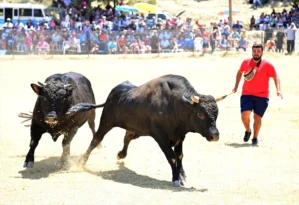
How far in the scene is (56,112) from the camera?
36.5 ft

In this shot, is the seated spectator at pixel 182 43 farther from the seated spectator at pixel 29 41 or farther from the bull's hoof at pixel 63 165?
the bull's hoof at pixel 63 165

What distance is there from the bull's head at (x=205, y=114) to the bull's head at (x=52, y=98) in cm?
243

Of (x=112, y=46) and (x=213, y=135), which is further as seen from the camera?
(x=112, y=46)

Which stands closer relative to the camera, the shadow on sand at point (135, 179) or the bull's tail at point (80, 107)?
the shadow on sand at point (135, 179)

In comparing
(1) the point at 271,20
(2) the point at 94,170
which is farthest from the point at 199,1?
(2) the point at 94,170

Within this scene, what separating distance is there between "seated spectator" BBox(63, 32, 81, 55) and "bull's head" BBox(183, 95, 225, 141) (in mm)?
21639

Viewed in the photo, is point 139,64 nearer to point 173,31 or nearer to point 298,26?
point 173,31

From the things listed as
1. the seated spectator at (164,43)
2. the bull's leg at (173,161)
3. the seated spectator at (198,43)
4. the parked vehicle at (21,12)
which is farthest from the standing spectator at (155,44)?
the bull's leg at (173,161)

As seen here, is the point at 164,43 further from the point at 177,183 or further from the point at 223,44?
the point at 177,183

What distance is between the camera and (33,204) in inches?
340

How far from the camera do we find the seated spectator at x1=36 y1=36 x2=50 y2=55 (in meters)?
30.4

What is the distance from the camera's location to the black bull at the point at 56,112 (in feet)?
36.5

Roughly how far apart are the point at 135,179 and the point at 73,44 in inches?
832

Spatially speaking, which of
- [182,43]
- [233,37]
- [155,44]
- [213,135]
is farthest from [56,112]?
[233,37]
